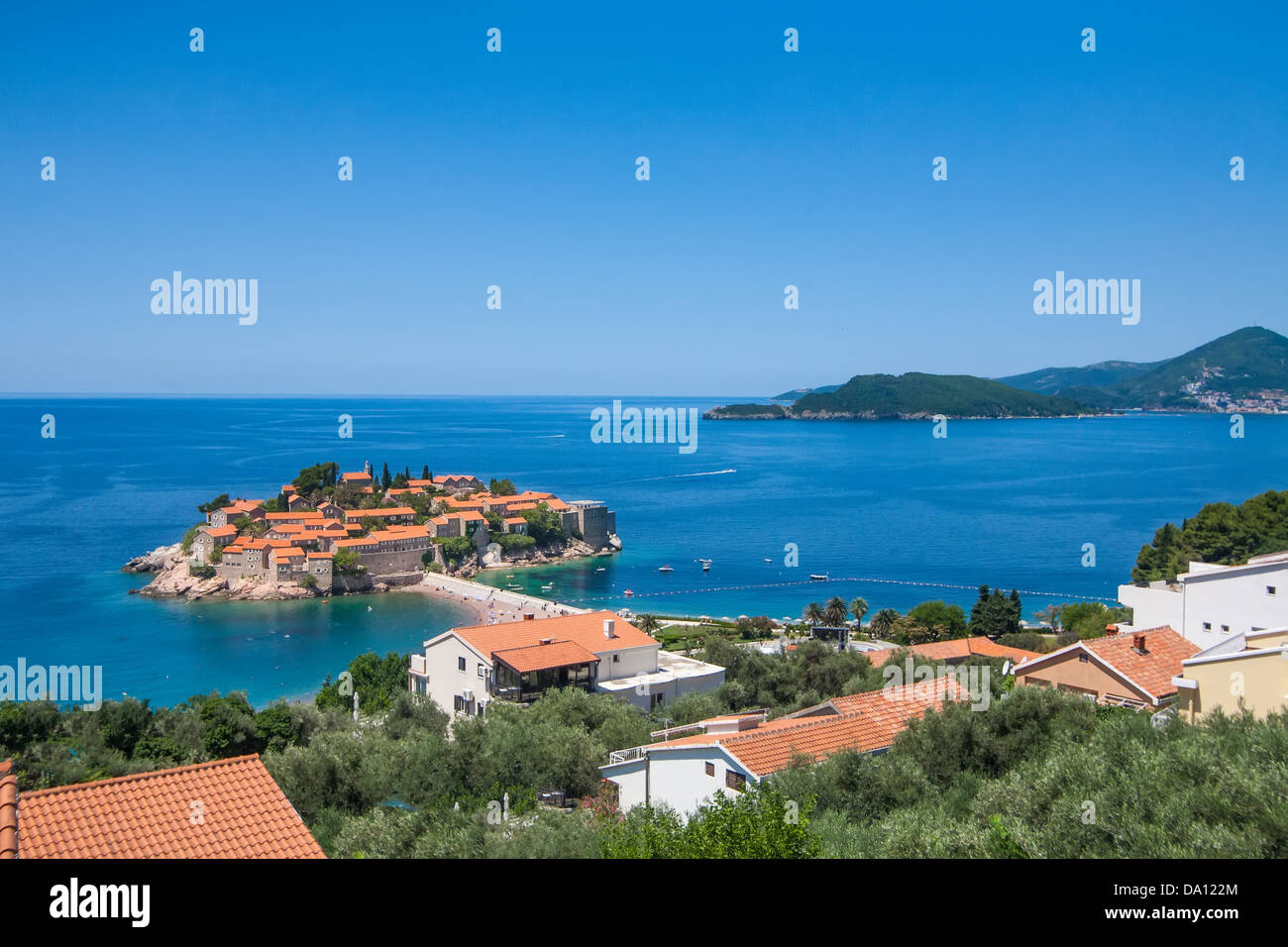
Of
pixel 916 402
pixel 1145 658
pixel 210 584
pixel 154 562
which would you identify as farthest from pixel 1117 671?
pixel 916 402

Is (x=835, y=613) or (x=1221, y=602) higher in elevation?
(x=1221, y=602)

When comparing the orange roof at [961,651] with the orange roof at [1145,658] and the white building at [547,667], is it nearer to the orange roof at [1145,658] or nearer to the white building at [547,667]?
the white building at [547,667]

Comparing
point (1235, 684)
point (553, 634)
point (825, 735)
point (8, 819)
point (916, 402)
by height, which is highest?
point (916, 402)

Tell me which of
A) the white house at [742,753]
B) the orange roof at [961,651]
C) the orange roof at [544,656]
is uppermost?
the white house at [742,753]

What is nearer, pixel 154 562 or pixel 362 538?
pixel 362 538

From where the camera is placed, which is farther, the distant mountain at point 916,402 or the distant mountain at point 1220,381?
the distant mountain at point 1220,381

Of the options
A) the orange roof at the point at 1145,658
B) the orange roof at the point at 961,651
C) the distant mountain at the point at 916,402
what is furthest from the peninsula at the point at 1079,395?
the orange roof at the point at 1145,658

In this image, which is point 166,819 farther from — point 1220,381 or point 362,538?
point 1220,381
